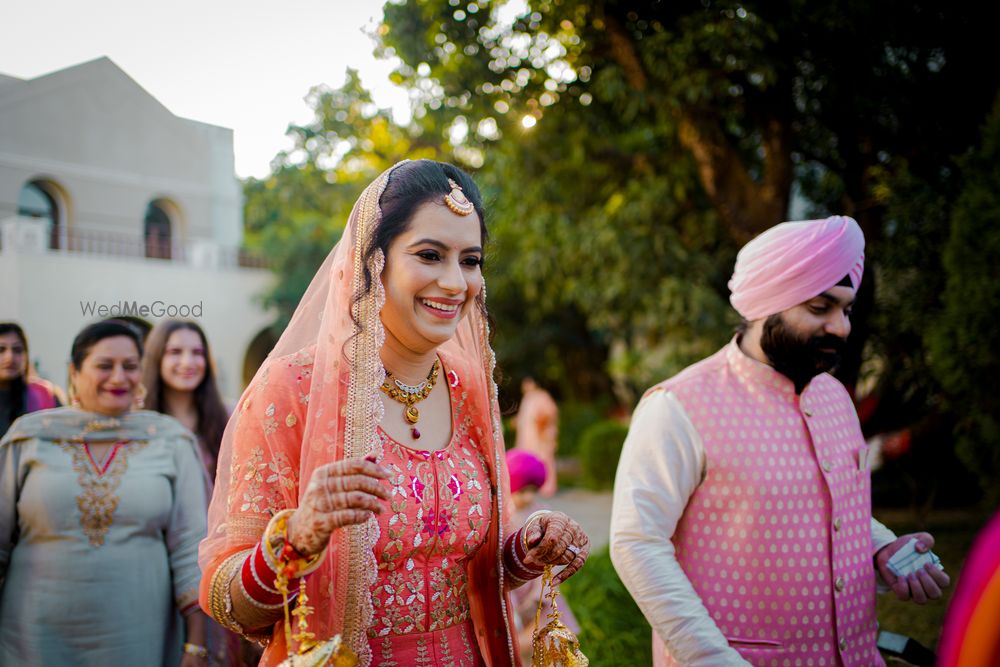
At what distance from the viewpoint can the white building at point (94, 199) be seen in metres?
3.15

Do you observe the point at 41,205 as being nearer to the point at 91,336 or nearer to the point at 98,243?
the point at 98,243

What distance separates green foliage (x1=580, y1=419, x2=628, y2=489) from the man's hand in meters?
10.2

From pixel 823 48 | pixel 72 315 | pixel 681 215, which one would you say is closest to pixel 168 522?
pixel 72 315

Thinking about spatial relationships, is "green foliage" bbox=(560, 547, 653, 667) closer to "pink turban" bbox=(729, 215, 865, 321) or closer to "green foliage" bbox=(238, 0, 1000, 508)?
"green foliage" bbox=(238, 0, 1000, 508)

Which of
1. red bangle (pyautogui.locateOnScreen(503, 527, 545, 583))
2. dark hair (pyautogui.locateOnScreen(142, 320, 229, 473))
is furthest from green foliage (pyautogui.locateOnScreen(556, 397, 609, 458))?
red bangle (pyautogui.locateOnScreen(503, 527, 545, 583))

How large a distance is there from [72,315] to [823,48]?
15.4 feet

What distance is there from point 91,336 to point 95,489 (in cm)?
54

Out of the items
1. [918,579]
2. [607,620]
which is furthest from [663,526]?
[607,620]

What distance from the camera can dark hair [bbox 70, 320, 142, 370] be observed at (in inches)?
115

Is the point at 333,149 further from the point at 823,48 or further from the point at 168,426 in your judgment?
the point at 168,426

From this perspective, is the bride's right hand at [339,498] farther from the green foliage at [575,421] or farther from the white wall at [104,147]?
the green foliage at [575,421]

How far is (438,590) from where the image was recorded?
1846mm

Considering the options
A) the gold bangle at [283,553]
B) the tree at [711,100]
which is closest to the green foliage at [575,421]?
the tree at [711,100]

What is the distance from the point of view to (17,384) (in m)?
3.10
